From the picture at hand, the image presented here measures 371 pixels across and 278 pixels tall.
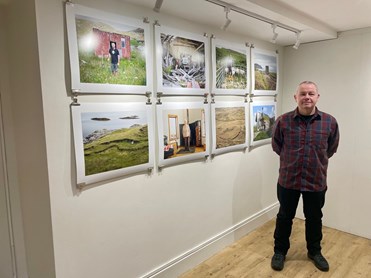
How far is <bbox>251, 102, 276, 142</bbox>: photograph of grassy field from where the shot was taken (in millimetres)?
3113

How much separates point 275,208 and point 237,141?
1265mm

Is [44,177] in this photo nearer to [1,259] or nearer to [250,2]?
[1,259]

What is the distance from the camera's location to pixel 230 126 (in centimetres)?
281

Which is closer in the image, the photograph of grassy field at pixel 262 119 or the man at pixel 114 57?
the man at pixel 114 57

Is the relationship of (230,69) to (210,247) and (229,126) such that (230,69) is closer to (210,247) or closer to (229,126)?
(229,126)

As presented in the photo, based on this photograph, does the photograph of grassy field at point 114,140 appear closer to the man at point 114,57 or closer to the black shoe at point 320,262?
the man at point 114,57

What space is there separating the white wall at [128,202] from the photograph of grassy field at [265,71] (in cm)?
14

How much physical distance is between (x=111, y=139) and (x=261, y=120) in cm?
191

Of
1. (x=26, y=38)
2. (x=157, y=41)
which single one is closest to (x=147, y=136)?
(x=157, y=41)

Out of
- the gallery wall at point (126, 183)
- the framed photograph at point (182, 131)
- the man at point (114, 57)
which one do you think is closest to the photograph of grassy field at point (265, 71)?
the gallery wall at point (126, 183)

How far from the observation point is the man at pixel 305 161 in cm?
244

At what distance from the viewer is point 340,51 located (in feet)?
10.1

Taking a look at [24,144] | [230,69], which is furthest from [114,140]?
[230,69]

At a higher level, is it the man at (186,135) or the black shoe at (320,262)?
the man at (186,135)
